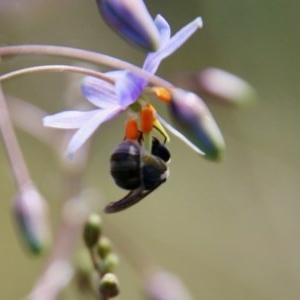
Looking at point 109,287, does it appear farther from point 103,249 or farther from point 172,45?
point 172,45

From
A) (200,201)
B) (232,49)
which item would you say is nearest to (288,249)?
(200,201)

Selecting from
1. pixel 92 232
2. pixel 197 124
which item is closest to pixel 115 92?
pixel 197 124

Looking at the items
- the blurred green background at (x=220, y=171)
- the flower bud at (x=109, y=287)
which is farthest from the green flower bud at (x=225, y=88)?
the blurred green background at (x=220, y=171)

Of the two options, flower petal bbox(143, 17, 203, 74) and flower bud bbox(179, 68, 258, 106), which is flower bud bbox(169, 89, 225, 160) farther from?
flower bud bbox(179, 68, 258, 106)

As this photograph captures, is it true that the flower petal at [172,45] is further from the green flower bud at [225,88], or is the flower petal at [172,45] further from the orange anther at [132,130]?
the green flower bud at [225,88]

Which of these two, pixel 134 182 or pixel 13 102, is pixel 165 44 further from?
pixel 13 102

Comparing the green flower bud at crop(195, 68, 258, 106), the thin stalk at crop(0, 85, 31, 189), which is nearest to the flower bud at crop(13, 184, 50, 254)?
the thin stalk at crop(0, 85, 31, 189)
